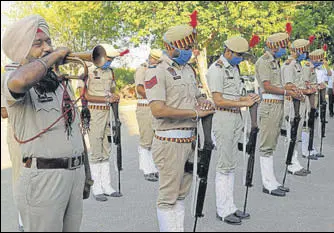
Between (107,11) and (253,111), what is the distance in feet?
57.6

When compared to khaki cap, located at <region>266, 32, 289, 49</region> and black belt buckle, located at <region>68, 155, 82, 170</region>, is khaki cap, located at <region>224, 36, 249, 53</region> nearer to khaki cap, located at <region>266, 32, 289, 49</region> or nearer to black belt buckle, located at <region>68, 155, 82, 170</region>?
khaki cap, located at <region>266, 32, 289, 49</region>

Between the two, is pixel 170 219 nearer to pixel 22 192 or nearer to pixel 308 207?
pixel 22 192

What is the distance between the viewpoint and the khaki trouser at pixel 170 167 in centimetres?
380

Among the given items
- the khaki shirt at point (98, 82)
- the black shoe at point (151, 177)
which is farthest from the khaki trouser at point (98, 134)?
the black shoe at point (151, 177)

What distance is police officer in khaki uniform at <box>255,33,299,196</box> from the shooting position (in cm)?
609

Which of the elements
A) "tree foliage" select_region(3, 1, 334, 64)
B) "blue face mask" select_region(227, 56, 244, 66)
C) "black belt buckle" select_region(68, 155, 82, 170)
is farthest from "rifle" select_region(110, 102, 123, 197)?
"tree foliage" select_region(3, 1, 334, 64)

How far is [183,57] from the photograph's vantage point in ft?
12.8

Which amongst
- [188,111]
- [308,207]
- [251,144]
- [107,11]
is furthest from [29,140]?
[107,11]

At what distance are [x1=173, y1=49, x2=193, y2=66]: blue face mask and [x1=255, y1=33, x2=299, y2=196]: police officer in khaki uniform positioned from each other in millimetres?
2375

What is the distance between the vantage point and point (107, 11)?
70.1 feet

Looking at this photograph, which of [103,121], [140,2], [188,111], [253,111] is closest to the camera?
[188,111]

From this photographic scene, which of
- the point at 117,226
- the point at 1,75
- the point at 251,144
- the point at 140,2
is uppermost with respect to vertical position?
the point at 140,2

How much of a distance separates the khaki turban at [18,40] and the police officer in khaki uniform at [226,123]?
2697mm

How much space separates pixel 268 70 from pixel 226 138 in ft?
5.04
